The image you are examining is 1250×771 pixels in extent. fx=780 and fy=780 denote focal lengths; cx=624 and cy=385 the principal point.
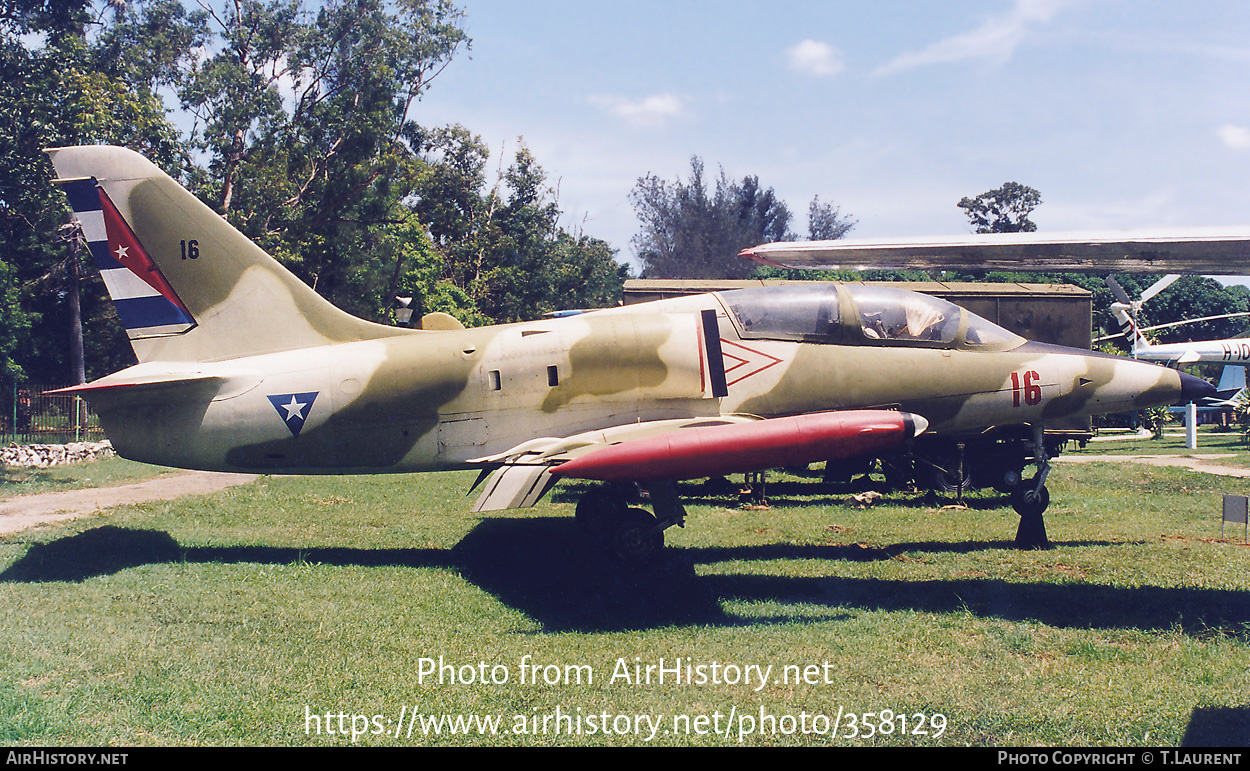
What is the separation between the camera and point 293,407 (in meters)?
8.80

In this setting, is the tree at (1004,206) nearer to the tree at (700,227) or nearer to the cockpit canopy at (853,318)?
the tree at (700,227)

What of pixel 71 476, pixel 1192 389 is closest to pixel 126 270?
pixel 71 476

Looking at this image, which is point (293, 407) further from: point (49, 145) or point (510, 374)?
point (49, 145)

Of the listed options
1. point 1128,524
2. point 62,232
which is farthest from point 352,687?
point 62,232

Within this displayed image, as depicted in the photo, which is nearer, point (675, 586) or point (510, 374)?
point (675, 586)

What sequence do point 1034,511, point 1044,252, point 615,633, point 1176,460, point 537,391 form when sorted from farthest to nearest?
point 1176,460
point 1034,511
point 537,391
point 1044,252
point 615,633

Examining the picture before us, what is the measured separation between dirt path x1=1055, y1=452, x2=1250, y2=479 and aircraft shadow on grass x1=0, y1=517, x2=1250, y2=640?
37.2 feet

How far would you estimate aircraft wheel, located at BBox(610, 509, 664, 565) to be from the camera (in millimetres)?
8148

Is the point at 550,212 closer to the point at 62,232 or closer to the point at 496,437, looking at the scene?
the point at 62,232

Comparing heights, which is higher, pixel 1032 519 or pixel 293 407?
pixel 293 407

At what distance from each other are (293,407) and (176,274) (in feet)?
7.45

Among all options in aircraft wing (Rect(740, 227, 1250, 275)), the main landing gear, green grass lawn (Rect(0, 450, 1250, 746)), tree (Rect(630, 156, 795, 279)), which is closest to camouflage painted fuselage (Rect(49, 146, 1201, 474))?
aircraft wing (Rect(740, 227, 1250, 275))

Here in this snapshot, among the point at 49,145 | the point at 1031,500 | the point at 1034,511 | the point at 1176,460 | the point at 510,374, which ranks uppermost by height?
the point at 49,145

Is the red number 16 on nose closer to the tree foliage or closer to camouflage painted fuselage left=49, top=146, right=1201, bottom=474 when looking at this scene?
camouflage painted fuselage left=49, top=146, right=1201, bottom=474
